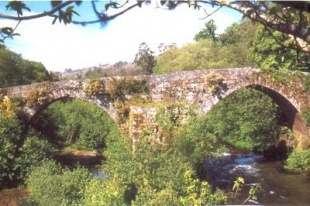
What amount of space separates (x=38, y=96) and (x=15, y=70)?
466 inches

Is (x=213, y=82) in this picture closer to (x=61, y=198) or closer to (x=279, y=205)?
(x=279, y=205)

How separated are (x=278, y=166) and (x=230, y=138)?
4697 mm

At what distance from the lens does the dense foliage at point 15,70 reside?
2483 centimetres

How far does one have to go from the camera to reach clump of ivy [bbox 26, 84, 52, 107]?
14852 mm

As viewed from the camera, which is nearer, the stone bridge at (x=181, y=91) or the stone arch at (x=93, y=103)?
the stone bridge at (x=181, y=91)

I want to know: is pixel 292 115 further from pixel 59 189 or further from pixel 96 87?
pixel 59 189

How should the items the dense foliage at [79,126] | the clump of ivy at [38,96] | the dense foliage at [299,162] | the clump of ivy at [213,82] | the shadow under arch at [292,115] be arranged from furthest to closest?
the dense foliage at [79,126], the clump of ivy at [38,96], the shadow under arch at [292,115], the dense foliage at [299,162], the clump of ivy at [213,82]

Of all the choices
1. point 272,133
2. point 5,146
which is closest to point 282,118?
point 272,133

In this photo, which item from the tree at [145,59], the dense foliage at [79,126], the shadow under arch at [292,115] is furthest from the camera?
the tree at [145,59]

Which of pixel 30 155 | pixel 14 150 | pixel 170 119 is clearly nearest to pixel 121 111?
pixel 170 119

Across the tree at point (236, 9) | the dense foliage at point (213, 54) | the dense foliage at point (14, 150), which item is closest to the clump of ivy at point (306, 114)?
the dense foliage at point (14, 150)

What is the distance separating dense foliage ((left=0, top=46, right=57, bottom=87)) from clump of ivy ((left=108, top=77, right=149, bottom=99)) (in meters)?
12.1

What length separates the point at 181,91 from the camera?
13.5m

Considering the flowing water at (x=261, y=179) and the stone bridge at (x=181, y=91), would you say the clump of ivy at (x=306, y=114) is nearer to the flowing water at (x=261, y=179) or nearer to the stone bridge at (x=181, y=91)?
the stone bridge at (x=181, y=91)
